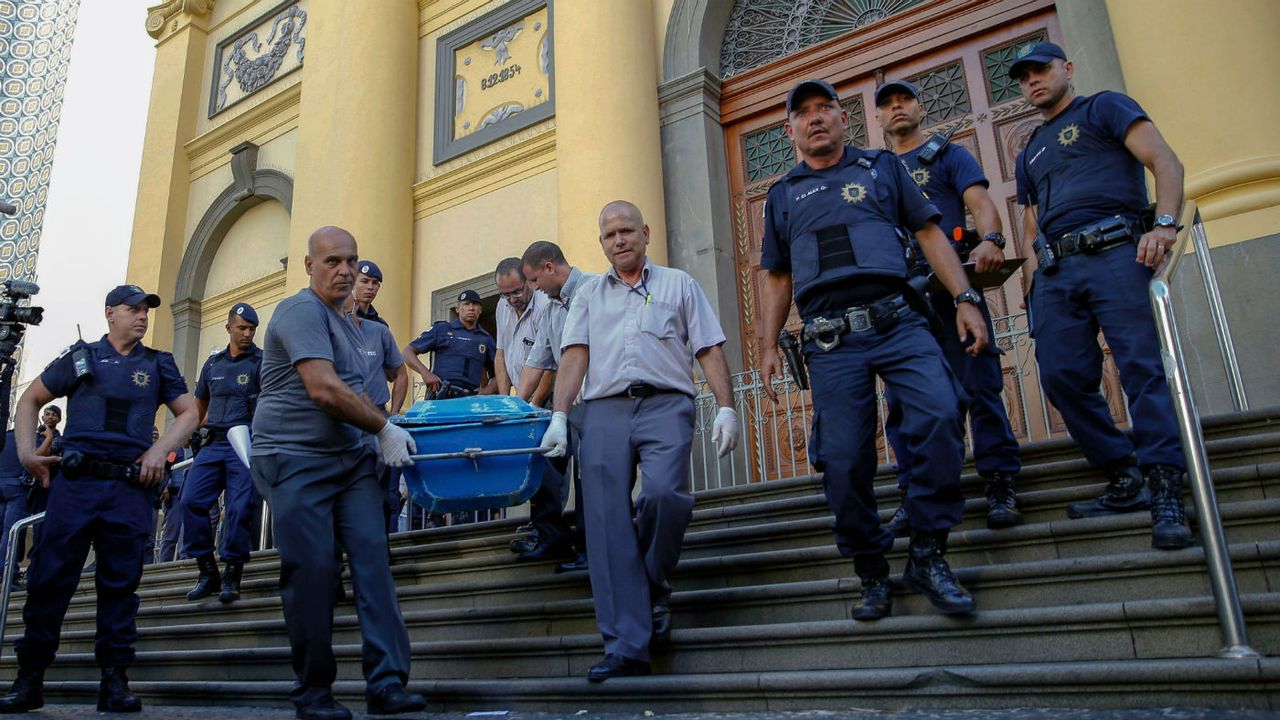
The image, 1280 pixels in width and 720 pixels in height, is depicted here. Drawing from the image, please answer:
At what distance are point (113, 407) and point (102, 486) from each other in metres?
0.42

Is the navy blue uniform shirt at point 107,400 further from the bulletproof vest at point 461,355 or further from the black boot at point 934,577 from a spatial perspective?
the black boot at point 934,577

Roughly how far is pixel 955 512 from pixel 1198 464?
0.76m

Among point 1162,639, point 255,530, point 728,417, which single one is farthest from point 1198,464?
point 255,530

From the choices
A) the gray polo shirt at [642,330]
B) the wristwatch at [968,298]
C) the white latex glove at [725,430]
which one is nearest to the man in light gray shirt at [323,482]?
the gray polo shirt at [642,330]

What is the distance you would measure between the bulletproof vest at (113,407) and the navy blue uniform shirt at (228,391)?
1359 millimetres

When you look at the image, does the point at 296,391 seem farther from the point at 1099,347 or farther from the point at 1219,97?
the point at 1219,97

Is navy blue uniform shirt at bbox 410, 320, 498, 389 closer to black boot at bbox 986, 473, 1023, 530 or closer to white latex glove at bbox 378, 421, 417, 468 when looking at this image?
white latex glove at bbox 378, 421, 417, 468

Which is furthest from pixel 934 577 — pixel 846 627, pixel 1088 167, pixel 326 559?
pixel 326 559

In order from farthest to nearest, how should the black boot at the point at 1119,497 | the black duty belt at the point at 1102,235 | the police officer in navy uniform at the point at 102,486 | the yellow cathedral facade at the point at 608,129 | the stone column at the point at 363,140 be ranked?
the stone column at the point at 363,140
the yellow cathedral facade at the point at 608,129
the police officer in navy uniform at the point at 102,486
the black duty belt at the point at 1102,235
the black boot at the point at 1119,497

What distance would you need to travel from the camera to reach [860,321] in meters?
3.49

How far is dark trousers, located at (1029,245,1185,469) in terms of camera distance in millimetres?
3512

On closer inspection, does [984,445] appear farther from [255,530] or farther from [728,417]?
[255,530]

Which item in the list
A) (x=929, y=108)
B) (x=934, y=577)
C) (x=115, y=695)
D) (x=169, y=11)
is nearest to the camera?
(x=934, y=577)

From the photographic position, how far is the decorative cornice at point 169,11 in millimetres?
14758
